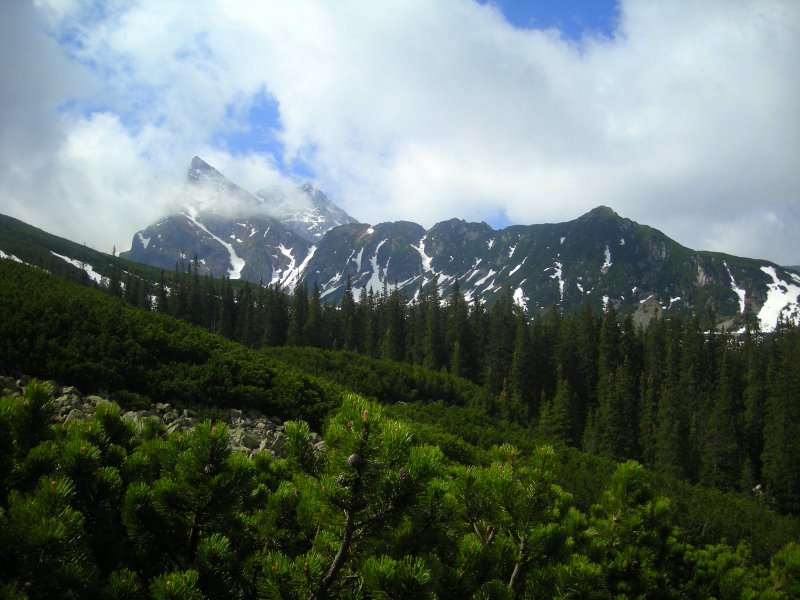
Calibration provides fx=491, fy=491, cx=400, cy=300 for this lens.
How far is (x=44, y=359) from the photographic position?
1631cm

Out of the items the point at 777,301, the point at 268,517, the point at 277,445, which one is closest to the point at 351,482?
the point at 268,517

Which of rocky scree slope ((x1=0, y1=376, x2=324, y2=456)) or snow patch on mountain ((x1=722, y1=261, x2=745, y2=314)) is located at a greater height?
snow patch on mountain ((x1=722, y1=261, x2=745, y2=314))

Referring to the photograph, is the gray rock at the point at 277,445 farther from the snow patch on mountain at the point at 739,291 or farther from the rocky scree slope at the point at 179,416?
the snow patch on mountain at the point at 739,291

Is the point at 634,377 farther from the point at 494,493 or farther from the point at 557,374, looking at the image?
the point at 494,493

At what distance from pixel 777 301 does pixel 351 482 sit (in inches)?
8662

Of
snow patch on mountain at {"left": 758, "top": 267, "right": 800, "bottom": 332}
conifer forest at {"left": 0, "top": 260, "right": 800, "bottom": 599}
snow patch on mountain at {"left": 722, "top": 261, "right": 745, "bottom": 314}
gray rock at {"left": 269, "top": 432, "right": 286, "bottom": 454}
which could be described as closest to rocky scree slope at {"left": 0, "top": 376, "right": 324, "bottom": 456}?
gray rock at {"left": 269, "top": 432, "right": 286, "bottom": 454}

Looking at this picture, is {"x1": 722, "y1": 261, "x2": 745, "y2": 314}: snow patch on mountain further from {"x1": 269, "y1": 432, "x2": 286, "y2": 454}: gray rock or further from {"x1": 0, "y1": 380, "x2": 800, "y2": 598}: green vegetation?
{"x1": 0, "y1": 380, "x2": 800, "y2": 598}: green vegetation

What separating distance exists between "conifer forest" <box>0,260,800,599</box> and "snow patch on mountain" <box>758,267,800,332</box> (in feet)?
469

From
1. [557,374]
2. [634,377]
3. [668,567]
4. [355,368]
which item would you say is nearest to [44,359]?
[668,567]

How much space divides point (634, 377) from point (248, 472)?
62.1 meters

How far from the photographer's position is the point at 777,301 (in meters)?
176

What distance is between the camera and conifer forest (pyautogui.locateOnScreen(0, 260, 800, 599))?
3.10 meters

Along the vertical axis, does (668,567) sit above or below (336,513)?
below

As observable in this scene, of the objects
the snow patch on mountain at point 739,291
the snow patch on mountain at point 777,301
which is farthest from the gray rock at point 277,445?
the snow patch on mountain at point 739,291
